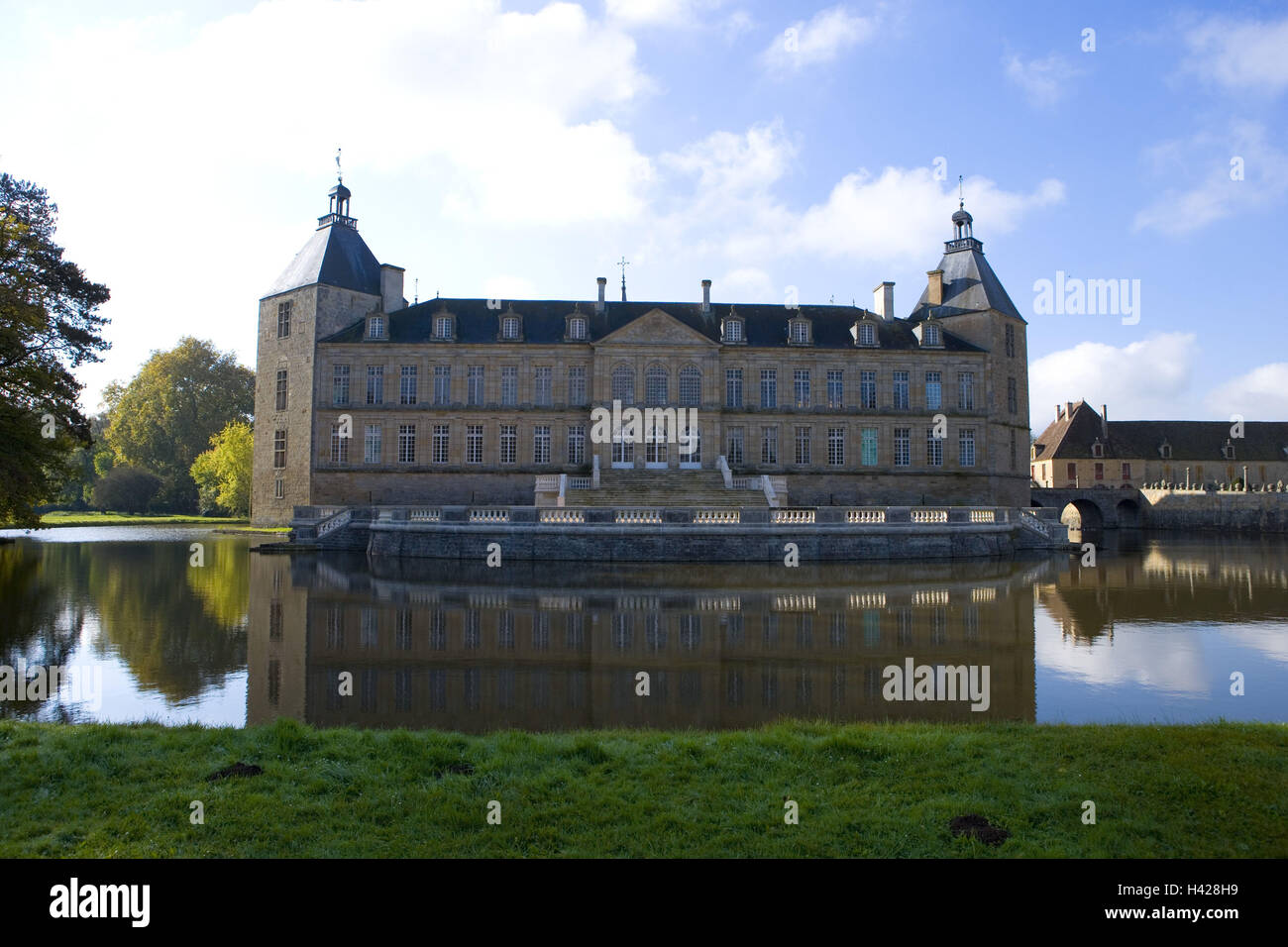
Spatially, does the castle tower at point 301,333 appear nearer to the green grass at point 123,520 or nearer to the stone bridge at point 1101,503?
the green grass at point 123,520

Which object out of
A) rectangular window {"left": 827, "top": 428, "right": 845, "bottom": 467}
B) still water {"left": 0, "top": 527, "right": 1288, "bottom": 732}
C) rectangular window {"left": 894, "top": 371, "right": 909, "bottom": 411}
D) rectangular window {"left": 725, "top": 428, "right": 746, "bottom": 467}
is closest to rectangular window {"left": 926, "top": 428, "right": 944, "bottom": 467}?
rectangular window {"left": 894, "top": 371, "right": 909, "bottom": 411}

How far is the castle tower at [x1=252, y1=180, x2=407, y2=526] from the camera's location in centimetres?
4275

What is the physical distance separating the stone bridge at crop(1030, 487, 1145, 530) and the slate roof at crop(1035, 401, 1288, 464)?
11237mm

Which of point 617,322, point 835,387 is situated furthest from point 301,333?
point 835,387

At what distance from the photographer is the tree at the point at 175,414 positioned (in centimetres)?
6850

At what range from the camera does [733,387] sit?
1716 inches

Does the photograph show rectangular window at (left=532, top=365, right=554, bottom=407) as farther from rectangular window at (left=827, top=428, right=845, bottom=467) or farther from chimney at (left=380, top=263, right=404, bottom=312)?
rectangular window at (left=827, top=428, right=845, bottom=467)

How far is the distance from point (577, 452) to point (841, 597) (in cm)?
2625

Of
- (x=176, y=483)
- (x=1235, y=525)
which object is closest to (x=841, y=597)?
(x=1235, y=525)

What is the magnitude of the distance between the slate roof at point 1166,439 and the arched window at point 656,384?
46072 mm

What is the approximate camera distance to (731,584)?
21.0 metres

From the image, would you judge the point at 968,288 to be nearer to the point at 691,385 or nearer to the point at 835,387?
the point at 835,387
